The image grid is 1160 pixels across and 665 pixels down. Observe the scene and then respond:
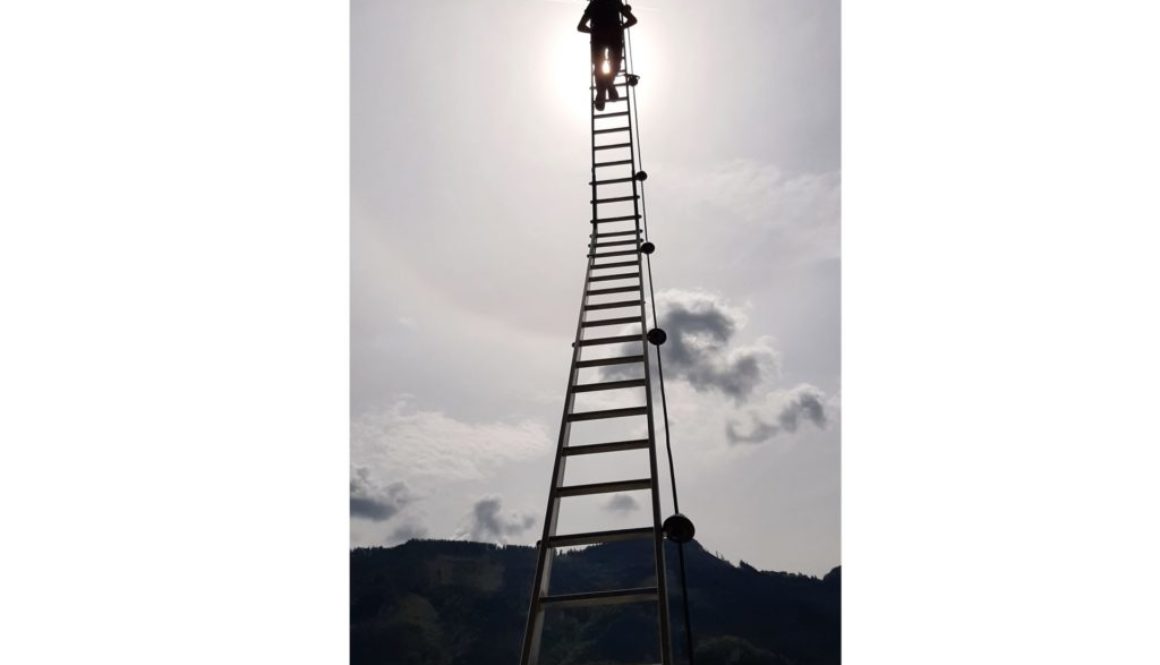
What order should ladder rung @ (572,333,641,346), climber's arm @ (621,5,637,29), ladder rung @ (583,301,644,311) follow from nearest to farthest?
ladder rung @ (572,333,641,346) → ladder rung @ (583,301,644,311) → climber's arm @ (621,5,637,29)

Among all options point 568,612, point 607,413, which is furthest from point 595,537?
point 568,612

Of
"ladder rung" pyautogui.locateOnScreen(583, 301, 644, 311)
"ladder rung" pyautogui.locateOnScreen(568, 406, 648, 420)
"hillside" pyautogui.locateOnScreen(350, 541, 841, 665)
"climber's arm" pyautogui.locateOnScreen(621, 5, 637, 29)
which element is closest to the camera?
"ladder rung" pyautogui.locateOnScreen(568, 406, 648, 420)

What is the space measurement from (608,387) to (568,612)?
11.1ft

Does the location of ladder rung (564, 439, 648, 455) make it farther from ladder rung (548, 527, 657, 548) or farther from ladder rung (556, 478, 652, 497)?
ladder rung (548, 527, 657, 548)

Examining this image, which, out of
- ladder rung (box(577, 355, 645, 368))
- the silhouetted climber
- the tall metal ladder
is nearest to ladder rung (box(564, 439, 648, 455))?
Result: the tall metal ladder

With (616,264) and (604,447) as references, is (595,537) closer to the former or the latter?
(604,447)

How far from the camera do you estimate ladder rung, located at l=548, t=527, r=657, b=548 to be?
2068 millimetres

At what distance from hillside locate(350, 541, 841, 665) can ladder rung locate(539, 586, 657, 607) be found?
1.15 meters

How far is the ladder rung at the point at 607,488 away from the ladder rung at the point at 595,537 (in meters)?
0.12

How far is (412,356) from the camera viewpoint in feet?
11.7

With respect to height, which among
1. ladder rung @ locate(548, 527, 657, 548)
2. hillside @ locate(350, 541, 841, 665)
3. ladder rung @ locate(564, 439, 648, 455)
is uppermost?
ladder rung @ locate(564, 439, 648, 455)

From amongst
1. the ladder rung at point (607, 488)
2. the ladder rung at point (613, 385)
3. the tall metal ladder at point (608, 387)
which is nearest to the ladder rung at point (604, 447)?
the tall metal ladder at point (608, 387)
